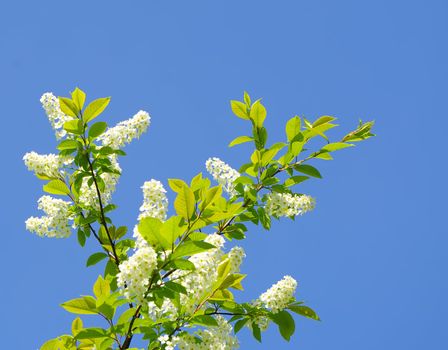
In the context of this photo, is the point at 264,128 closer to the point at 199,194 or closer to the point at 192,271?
the point at 199,194

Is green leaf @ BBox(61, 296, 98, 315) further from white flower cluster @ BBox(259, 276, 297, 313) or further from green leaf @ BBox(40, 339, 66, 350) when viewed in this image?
white flower cluster @ BBox(259, 276, 297, 313)

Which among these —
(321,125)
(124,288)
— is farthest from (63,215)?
(321,125)

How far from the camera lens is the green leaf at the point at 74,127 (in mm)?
3936

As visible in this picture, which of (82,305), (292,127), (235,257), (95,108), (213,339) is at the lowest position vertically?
(213,339)

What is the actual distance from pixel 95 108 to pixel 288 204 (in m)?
1.67

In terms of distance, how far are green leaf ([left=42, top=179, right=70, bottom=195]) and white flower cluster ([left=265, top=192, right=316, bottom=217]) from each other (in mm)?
1727

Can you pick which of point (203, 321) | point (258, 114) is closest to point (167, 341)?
point (203, 321)

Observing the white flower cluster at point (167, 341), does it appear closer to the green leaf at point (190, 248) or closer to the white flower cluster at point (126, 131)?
the green leaf at point (190, 248)

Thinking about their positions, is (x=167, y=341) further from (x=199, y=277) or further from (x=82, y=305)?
(x=82, y=305)

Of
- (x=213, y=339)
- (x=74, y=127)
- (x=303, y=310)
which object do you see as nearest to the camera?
(x=213, y=339)

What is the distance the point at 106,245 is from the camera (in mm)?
4555

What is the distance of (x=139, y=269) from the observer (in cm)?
308

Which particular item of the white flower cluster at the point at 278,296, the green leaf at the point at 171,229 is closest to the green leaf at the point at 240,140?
the white flower cluster at the point at 278,296

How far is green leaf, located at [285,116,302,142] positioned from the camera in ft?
13.6
